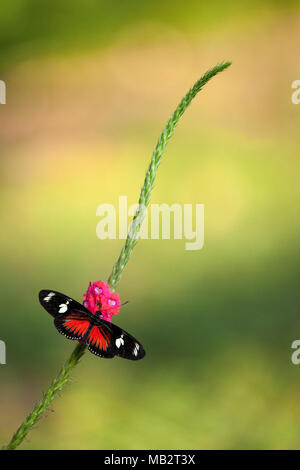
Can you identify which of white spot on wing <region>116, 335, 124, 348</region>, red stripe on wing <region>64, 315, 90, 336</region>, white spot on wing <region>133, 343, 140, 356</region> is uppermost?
red stripe on wing <region>64, 315, 90, 336</region>

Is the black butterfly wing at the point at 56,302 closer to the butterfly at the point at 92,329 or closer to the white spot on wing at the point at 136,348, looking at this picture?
the butterfly at the point at 92,329

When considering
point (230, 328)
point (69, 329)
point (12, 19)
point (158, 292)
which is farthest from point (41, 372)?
point (12, 19)

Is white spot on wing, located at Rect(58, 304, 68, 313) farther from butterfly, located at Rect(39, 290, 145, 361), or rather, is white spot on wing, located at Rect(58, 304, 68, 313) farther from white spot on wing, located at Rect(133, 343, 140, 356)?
white spot on wing, located at Rect(133, 343, 140, 356)

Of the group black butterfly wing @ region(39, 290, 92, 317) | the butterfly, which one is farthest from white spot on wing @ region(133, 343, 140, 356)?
black butterfly wing @ region(39, 290, 92, 317)

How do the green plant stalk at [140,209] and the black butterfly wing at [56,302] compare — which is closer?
the green plant stalk at [140,209]

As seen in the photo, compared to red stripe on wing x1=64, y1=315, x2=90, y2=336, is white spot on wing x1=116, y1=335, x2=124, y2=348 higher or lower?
lower

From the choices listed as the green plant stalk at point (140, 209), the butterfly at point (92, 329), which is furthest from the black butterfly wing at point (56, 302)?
the green plant stalk at point (140, 209)
